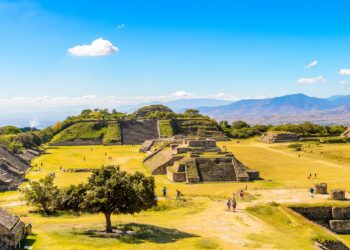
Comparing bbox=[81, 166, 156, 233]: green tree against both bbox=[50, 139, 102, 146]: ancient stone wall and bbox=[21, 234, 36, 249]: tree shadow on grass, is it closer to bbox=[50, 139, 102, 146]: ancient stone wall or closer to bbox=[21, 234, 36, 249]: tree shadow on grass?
bbox=[21, 234, 36, 249]: tree shadow on grass

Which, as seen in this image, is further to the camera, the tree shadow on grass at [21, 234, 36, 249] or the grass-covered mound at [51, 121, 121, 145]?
the grass-covered mound at [51, 121, 121, 145]

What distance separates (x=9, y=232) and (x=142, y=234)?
31.2 ft

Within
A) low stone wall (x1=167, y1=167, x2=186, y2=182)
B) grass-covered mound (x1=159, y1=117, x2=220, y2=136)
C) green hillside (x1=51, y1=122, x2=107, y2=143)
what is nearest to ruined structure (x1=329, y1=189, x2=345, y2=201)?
low stone wall (x1=167, y1=167, x2=186, y2=182)

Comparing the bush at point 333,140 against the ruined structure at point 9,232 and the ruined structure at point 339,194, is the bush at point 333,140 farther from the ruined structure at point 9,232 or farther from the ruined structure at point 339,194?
the ruined structure at point 9,232

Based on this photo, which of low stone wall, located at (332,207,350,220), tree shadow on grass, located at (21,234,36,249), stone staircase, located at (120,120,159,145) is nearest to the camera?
tree shadow on grass, located at (21,234,36,249)

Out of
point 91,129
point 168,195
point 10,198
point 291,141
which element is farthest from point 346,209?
point 91,129

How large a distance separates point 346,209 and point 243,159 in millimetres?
37240

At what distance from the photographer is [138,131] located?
133500 mm

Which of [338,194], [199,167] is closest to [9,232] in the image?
[338,194]

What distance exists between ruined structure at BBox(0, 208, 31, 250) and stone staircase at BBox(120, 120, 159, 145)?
313 feet

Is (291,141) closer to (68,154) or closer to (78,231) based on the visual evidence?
(68,154)

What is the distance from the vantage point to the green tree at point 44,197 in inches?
1444

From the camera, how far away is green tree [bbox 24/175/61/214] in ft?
120

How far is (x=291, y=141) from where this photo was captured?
378ft
